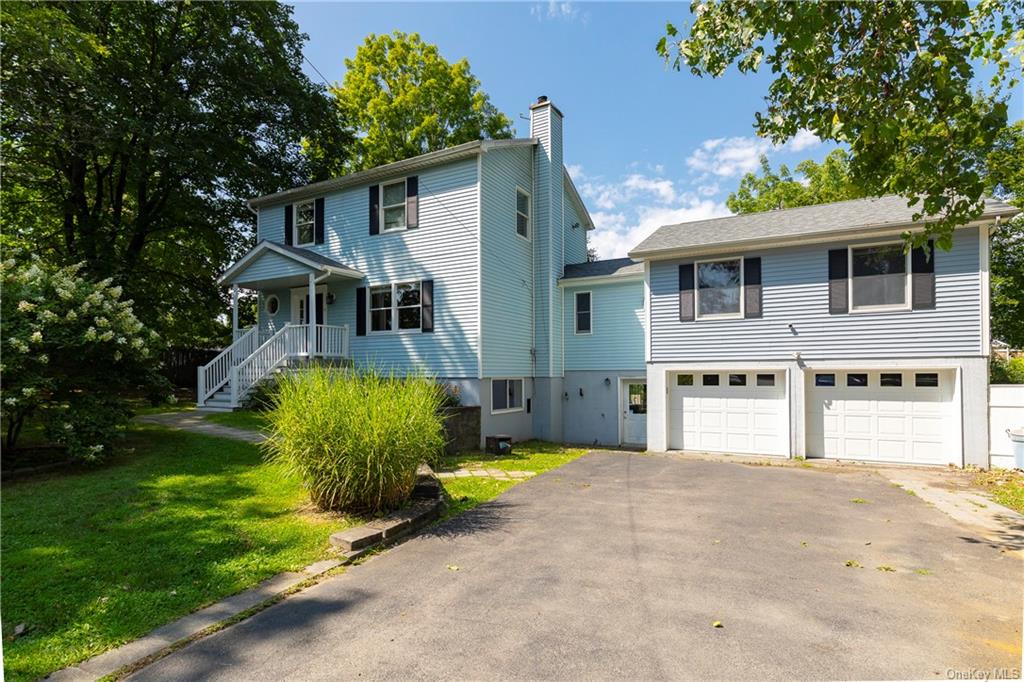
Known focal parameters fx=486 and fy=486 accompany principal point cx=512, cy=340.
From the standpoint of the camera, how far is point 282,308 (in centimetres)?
1658

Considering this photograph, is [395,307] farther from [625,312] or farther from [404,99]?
[404,99]

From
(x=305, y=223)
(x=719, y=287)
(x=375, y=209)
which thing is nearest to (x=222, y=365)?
(x=305, y=223)

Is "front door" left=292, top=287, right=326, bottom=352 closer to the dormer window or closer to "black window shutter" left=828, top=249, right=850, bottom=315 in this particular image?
the dormer window

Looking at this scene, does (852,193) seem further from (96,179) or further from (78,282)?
(96,179)

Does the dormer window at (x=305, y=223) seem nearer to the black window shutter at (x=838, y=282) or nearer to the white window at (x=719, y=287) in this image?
the white window at (x=719, y=287)

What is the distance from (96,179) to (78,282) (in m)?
13.3

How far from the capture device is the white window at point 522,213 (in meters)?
15.0

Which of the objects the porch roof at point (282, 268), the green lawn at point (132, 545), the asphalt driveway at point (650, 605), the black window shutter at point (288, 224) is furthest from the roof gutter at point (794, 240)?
the black window shutter at point (288, 224)

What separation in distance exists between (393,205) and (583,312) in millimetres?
6692

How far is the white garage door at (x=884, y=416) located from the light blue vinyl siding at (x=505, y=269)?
763 cm

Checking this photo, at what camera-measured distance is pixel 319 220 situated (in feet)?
52.0

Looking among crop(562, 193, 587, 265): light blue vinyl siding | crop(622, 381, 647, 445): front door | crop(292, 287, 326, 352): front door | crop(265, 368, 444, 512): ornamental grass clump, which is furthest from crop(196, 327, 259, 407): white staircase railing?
crop(622, 381, 647, 445): front door

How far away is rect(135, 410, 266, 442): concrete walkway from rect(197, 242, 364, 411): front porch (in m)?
0.84

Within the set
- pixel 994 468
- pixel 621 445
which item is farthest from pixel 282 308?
pixel 994 468
